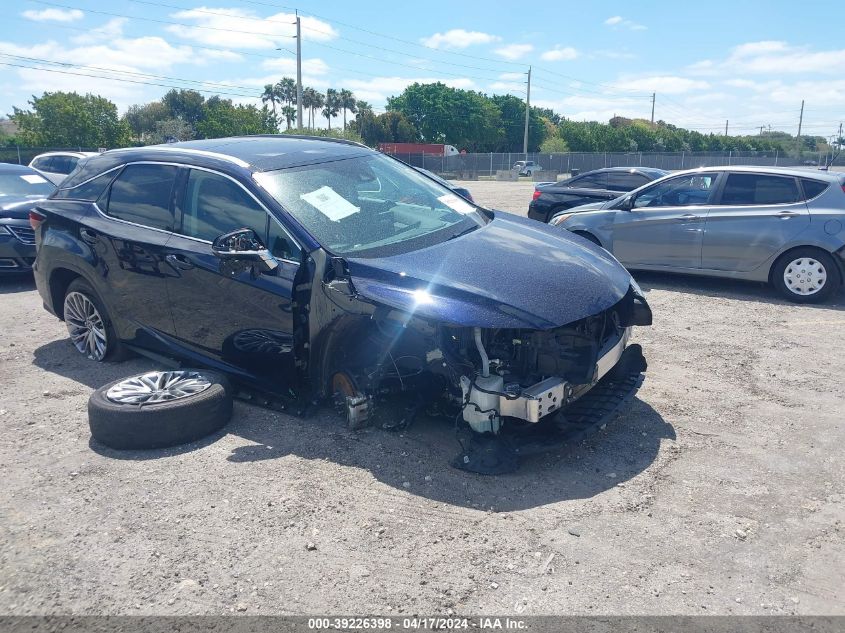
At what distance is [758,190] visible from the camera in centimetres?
813

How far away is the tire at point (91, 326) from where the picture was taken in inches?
223

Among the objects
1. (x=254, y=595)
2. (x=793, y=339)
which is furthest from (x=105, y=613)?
(x=793, y=339)

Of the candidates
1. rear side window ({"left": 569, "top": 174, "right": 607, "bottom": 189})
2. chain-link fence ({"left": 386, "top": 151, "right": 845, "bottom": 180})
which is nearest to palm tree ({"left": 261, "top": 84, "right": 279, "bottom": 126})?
chain-link fence ({"left": 386, "top": 151, "right": 845, "bottom": 180})

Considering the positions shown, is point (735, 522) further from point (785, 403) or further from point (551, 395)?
point (785, 403)

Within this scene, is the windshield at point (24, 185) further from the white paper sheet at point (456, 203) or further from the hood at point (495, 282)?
the hood at point (495, 282)

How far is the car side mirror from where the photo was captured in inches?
160

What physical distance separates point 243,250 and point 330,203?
2.39 ft

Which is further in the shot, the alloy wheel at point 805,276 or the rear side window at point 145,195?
the alloy wheel at point 805,276

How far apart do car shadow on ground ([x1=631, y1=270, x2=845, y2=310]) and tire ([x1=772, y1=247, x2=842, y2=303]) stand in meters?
0.11

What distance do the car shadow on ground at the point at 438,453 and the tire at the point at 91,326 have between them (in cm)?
149

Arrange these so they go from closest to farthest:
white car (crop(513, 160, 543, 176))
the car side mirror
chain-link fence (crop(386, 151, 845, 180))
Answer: the car side mirror
chain-link fence (crop(386, 151, 845, 180))
white car (crop(513, 160, 543, 176))

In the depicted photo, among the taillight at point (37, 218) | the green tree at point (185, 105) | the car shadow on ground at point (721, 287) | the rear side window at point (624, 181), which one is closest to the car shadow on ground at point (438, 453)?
the taillight at point (37, 218)

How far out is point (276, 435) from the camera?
446 centimetres

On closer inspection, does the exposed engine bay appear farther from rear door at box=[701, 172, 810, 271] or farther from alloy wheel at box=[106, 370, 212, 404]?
rear door at box=[701, 172, 810, 271]
